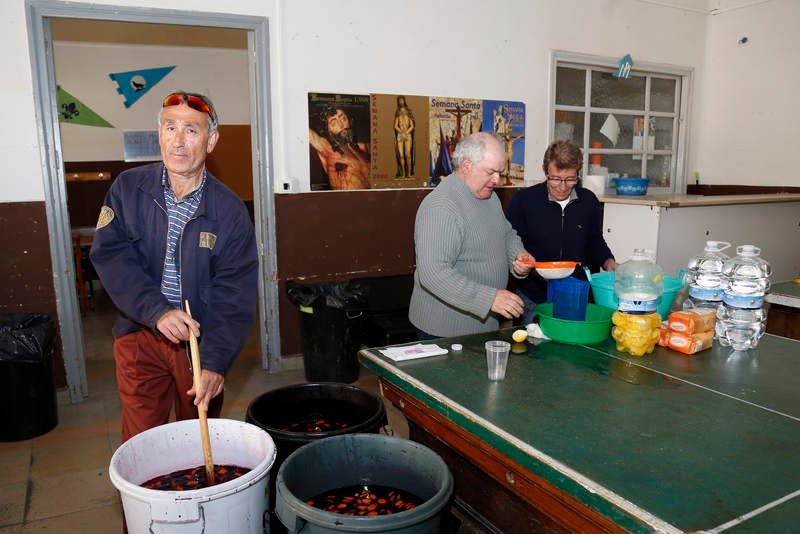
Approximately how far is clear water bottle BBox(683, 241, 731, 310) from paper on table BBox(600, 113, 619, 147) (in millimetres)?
3560

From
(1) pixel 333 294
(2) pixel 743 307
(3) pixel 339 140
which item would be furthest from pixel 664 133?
(2) pixel 743 307

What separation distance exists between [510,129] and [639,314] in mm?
3196

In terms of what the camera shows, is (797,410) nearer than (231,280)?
Yes

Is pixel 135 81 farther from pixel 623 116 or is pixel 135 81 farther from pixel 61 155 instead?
pixel 623 116

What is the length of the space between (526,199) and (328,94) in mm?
1716

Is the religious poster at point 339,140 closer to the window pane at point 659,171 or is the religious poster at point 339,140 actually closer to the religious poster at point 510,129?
the religious poster at point 510,129

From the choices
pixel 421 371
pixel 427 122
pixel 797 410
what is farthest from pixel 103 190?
pixel 797 410

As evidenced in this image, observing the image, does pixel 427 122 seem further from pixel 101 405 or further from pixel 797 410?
pixel 797 410

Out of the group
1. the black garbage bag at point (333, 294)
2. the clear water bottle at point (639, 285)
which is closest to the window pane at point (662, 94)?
the black garbage bag at point (333, 294)

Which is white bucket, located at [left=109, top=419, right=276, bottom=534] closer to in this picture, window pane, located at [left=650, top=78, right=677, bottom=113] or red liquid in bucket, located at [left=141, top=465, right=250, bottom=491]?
red liquid in bucket, located at [left=141, top=465, right=250, bottom=491]

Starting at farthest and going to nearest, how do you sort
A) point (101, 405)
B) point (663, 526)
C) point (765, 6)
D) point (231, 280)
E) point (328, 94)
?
point (765, 6), point (328, 94), point (101, 405), point (231, 280), point (663, 526)

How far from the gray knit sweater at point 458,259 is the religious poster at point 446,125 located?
199 cm

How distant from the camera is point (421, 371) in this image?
192 cm

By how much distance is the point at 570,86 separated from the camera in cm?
535
